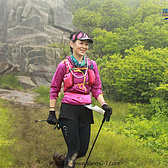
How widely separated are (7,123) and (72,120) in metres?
4.34

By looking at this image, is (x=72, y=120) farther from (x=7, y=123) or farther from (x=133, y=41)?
(x=133, y=41)

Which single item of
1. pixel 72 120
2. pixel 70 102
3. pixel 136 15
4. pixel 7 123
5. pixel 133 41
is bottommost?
pixel 7 123

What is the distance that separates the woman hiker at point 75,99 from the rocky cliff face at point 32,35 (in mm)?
13651

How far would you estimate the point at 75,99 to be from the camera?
2773 mm

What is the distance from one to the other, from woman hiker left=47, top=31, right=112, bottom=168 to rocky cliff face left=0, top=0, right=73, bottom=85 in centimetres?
1365

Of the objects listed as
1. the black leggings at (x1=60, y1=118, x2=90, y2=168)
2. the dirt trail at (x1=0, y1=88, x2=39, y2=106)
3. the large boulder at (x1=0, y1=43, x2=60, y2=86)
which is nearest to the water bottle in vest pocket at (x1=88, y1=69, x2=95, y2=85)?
the black leggings at (x1=60, y1=118, x2=90, y2=168)

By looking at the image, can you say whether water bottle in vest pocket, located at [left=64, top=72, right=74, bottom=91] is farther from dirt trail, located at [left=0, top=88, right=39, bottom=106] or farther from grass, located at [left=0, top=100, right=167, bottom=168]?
dirt trail, located at [left=0, top=88, right=39, bottom=106]

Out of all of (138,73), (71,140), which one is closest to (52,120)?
(71,140)

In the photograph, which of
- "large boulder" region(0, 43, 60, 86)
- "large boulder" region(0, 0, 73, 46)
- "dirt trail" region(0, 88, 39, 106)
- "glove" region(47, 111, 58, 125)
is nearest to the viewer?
"glove" region(47, 111, 58, 125)

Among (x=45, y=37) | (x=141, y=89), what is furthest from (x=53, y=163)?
(x=45, y=37)

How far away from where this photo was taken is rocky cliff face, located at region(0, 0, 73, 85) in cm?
1700

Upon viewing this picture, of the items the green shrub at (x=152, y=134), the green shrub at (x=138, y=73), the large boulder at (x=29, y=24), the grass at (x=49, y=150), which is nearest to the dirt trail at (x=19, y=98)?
the grass at (x=49, y=150)

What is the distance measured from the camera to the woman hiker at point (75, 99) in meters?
2.73

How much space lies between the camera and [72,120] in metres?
2.73
